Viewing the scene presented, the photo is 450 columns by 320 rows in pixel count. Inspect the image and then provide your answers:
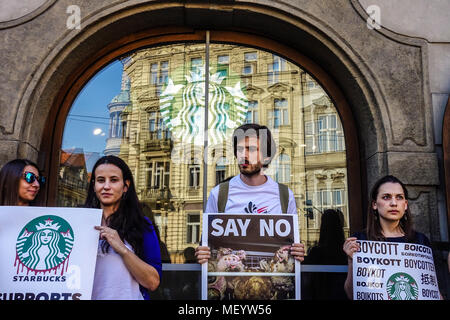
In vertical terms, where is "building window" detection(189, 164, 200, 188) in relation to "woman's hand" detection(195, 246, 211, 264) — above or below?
above

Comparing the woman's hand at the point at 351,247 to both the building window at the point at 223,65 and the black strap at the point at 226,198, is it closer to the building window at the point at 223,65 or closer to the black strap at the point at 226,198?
the black strap at the point at 226,198

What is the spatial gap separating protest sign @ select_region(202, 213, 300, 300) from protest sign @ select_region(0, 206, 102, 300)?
837mm

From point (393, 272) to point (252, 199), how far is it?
1237 millimetres

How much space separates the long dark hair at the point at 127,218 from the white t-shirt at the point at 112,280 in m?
0.07

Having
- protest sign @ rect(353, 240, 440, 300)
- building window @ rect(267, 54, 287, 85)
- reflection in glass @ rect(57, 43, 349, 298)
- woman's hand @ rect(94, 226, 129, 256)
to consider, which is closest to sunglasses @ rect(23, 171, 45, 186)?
woman's hand @ rect(94, 226, 129, 256)

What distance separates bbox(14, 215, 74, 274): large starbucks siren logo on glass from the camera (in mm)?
2945

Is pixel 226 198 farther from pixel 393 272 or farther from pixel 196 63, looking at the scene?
pixel 196 63

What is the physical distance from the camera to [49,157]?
5023 millimetres

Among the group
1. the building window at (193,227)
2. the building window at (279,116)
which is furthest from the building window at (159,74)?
the building window at (193,227)

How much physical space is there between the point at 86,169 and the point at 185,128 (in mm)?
1227

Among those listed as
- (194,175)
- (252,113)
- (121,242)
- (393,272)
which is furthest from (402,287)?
(252,113)

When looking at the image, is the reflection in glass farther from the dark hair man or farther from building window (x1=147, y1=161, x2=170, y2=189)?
the dark hair man

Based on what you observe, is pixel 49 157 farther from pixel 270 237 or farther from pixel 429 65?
pixel 429 65
